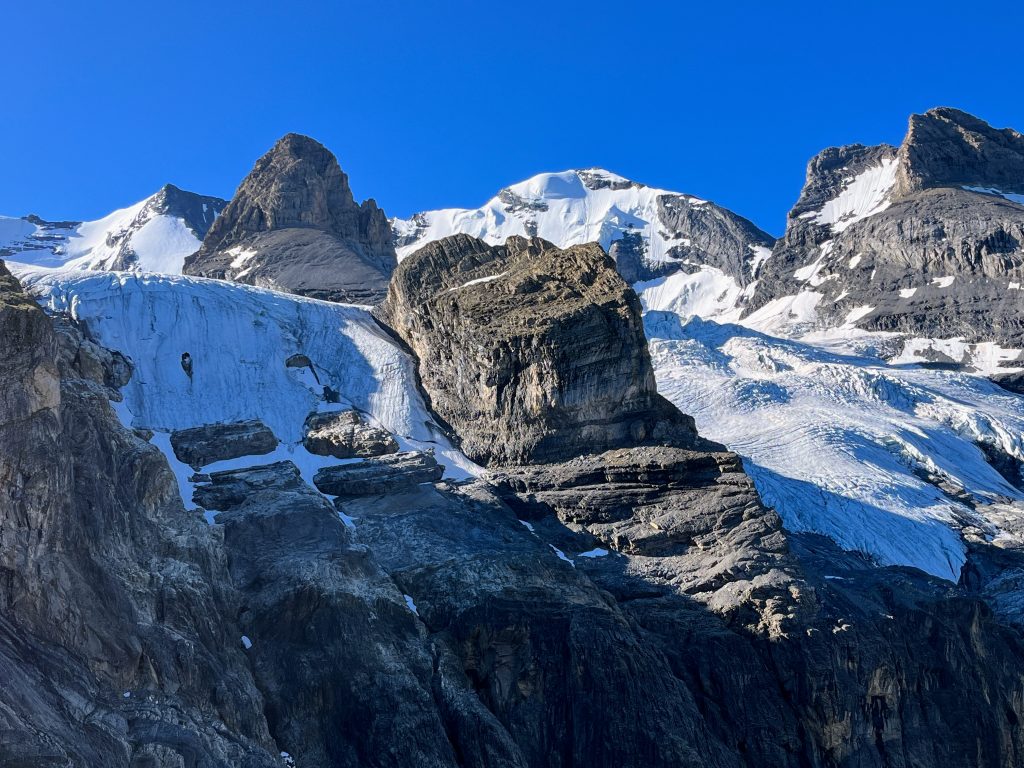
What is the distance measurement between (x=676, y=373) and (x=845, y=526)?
39126mm

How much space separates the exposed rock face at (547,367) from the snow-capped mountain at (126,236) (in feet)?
361

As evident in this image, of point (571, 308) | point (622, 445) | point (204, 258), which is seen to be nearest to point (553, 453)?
point (622, 445)

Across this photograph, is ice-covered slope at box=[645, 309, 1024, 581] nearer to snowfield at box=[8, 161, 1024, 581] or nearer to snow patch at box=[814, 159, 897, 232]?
snowfield at box=[8, 161, 1024, 581]

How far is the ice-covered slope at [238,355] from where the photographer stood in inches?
2315

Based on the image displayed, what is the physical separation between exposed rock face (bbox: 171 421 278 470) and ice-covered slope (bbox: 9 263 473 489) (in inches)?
24.7

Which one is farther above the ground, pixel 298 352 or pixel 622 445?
pixel 298 352

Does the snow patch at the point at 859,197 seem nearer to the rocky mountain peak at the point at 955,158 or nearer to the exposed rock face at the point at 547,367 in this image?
the rocky mountain peak at the point at 955,158

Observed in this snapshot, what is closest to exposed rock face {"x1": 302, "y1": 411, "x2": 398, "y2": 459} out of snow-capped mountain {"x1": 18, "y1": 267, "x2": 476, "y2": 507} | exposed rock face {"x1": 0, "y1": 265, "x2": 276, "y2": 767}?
snow-capped mountain {"x1": 18, "y1": 267, "x2": 476, "y2": 507}

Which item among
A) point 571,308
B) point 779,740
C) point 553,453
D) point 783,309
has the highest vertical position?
point 783,309

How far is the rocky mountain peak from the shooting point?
16338cm

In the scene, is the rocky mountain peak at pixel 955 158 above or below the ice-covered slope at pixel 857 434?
above

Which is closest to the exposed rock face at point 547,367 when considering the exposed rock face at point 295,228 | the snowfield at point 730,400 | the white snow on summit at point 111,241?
the snowfield at point 730,400

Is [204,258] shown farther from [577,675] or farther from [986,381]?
[577,675]

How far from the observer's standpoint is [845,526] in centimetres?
6819
